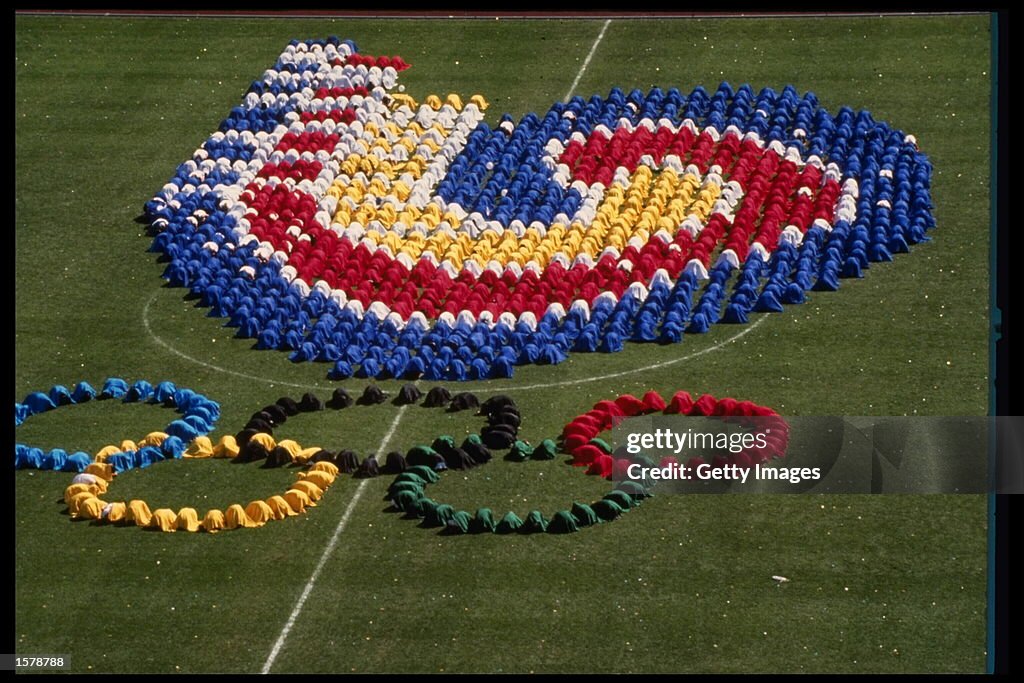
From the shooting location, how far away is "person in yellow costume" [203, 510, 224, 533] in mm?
46219

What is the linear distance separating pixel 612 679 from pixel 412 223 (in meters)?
21.4

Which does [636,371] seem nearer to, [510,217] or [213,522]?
[510,217]

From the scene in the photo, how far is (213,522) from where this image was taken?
46.2 metres

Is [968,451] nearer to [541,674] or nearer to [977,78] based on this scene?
[541,674]

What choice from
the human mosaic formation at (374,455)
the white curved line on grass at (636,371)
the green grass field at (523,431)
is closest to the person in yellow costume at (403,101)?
the green grass field at (523,431)

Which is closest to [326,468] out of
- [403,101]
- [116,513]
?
[116,513]

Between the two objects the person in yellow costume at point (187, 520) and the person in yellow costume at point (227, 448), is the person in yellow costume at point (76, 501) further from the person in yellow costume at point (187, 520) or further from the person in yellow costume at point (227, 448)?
the person in yellow costume at point (227, 448)

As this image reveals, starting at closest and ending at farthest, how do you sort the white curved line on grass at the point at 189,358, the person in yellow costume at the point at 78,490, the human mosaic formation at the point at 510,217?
1. the person in yellow costume at the point at 78,490
2. the white curved line on grass at the point at 189,358
3. the human mosaic formation at the point at 510,217

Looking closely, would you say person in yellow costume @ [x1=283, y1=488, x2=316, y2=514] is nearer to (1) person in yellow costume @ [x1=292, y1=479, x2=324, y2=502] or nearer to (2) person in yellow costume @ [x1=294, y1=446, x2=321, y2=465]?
(1) person in yellow costume @ [x1=292, y1=479, x2=324, y2=502]

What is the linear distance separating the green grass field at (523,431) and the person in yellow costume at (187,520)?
1.26 ft

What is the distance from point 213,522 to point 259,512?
1.01 metres

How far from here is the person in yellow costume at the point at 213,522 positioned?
1820 inches

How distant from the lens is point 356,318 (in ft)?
179

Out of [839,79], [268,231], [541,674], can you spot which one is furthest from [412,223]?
[541,674]
